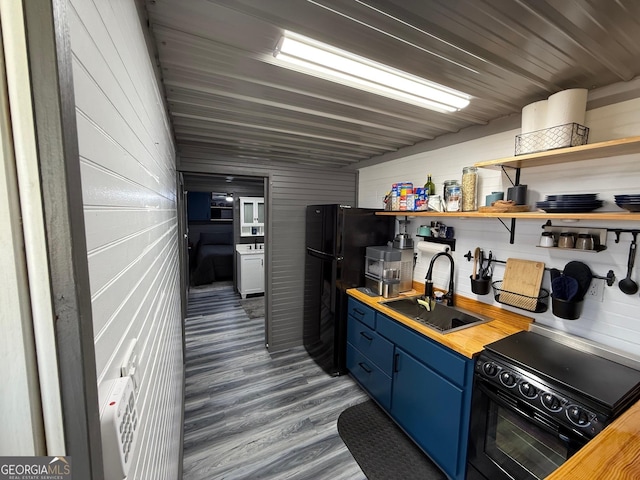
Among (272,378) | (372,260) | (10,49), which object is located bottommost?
(272,378)

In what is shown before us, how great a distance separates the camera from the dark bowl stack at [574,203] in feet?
4.36

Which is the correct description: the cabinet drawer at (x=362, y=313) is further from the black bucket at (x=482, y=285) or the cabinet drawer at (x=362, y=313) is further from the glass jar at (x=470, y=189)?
the glass jar at (x=470, y=189)

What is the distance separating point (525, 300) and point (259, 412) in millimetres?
2207

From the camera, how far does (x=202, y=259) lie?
5.70m

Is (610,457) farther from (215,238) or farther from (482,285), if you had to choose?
(215,238)

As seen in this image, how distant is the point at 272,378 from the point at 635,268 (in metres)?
2.80

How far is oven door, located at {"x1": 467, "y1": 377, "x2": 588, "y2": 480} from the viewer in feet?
3.81

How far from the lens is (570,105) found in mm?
1367

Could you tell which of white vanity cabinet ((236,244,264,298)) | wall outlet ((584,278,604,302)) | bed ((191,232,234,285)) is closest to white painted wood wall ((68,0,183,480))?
wall outlet ((584,278,604,302))

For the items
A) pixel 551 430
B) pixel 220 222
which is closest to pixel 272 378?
pixel 551 430

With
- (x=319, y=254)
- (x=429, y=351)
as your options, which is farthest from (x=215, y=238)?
(x=429, y=351)

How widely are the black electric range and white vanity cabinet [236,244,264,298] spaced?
4075 mm

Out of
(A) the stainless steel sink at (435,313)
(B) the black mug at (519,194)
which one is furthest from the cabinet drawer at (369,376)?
(B) the black mug at (519,194)

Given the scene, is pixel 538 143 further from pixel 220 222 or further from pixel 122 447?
pixel 220 222
